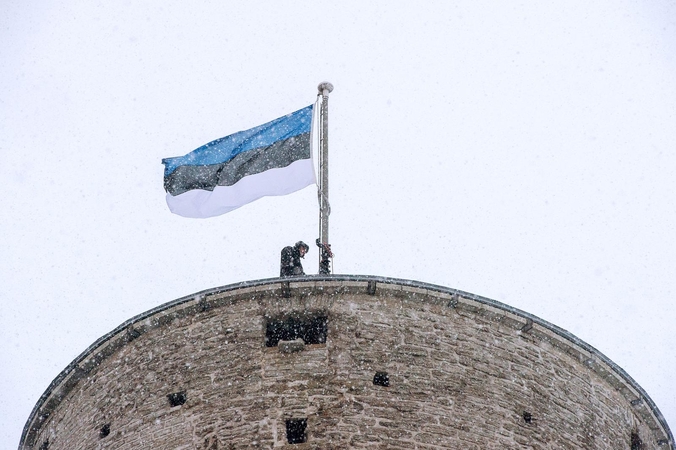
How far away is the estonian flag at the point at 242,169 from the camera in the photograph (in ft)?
47.5

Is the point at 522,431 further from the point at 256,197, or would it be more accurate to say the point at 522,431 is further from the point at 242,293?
the point at 256,197

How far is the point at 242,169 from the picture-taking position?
14758 mm

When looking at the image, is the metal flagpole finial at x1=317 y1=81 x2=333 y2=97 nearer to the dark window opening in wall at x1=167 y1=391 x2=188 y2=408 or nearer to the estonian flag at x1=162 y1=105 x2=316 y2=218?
the estonian flag at x1=162 y1=105 x2=316 y2=218

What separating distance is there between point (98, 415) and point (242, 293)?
2310 mm

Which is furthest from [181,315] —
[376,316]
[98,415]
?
[376,316]

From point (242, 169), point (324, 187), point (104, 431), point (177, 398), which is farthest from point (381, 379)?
point (242, 169)

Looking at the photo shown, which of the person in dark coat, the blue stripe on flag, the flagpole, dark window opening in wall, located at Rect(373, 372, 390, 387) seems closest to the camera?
dark window opening in wall, located at Rect(373, 372, 390, 387)

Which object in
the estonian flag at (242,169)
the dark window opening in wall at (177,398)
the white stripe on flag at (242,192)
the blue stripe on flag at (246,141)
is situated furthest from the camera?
the blue stripe on flag at (246,141)

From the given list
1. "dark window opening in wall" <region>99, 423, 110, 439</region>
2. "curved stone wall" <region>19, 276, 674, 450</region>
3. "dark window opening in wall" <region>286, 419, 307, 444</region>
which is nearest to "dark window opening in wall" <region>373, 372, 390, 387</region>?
"curved stone wall" <region>19, 276, 674, 450</region>

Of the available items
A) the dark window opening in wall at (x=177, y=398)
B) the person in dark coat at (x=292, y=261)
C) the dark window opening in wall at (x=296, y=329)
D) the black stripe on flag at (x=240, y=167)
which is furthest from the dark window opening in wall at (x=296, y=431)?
the black stripe on flag at (x=240, y=167)

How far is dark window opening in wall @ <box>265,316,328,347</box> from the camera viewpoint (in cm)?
1174

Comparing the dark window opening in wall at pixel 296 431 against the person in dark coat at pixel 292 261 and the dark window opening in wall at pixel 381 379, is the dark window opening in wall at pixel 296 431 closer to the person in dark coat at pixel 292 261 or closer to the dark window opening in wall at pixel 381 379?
the dark window opening in wall at pixel 381 379

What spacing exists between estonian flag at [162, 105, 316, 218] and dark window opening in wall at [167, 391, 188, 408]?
12.5ft

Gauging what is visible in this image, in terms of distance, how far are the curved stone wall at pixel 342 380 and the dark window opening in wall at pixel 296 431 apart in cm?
1
